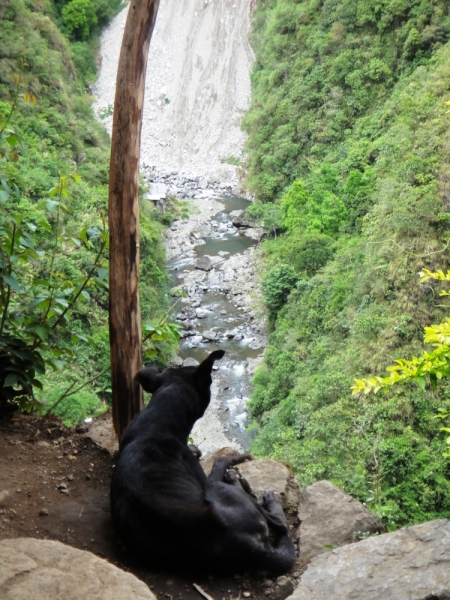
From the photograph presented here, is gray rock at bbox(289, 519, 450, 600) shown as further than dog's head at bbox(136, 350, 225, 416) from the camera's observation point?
No

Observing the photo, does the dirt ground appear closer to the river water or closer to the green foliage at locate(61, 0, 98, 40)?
the river water

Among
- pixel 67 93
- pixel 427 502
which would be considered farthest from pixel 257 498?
pixel 67 93

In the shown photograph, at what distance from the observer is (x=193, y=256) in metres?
35.9

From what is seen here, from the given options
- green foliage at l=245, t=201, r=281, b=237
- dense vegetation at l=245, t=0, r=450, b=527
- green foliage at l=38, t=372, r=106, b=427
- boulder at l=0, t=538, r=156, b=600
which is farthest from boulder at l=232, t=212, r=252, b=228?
boulder at l=0, t=538, r=156, b=600

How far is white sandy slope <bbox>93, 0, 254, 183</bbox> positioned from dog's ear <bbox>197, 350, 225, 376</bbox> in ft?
146

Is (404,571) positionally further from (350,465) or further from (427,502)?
(350,465)

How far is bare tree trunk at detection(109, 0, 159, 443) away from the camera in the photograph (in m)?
5.64

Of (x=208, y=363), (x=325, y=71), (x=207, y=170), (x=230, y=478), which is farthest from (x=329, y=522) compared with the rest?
(x=207, y=170)

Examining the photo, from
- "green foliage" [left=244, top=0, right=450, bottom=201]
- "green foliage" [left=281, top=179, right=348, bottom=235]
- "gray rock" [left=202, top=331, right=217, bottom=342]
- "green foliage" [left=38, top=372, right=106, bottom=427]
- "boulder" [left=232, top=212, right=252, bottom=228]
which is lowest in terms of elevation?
"gray rock" [left=202, top=331, right=217, bottom=342]

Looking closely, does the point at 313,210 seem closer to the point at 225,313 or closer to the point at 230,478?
the point at 225,313

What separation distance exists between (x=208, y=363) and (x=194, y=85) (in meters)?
53.9

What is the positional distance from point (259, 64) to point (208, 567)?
5156 cm

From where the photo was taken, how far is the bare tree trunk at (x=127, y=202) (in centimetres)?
564

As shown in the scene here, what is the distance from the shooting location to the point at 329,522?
558cm
